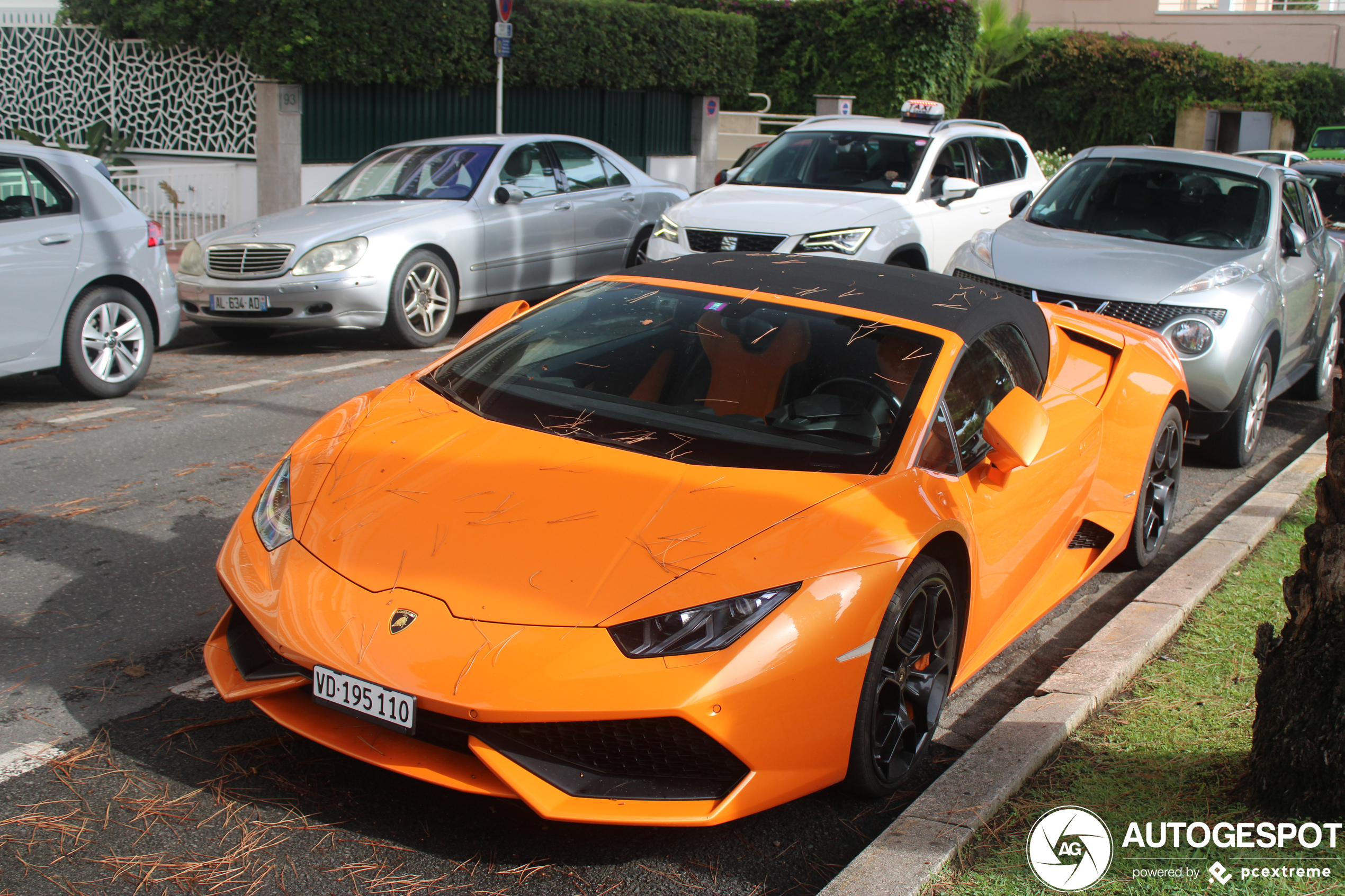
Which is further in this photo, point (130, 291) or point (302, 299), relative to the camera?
point (302, 299)

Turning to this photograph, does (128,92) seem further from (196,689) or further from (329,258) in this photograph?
(196,689)

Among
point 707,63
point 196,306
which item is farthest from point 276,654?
point 707,63

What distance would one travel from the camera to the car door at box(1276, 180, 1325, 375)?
25.5 feet

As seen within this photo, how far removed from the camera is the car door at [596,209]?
37.8 feet

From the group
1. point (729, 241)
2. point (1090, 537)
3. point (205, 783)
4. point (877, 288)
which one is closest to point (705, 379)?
point (877, 288)

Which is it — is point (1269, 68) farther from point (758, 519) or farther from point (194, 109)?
point (758, 519)

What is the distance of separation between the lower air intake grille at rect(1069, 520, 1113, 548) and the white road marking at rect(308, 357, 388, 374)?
19.3 feet

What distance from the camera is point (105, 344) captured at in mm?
7852

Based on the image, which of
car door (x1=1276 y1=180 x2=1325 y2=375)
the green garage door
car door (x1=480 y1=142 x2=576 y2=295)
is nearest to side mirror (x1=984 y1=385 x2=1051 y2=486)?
car door (x1=1276 y1=180 x2=1325 y2=375)

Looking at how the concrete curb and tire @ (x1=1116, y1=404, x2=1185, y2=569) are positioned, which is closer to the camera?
the concrete curb

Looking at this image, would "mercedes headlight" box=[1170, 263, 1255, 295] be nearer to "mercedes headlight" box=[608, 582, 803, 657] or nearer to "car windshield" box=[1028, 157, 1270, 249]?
"car windshield" box=[1028, 157, 1270, 249]

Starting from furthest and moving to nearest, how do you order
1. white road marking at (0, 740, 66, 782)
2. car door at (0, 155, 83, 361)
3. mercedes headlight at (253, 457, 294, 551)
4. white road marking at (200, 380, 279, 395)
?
white road marking at (200, 380, 279, 395) < car door at (0, 155, 83, 361) < mercedes headlight at (253, 457, 294, 551) < white road marking at (0, 740, 66, 782)

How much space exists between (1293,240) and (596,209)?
19.9 feet

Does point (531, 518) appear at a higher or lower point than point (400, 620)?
higher
